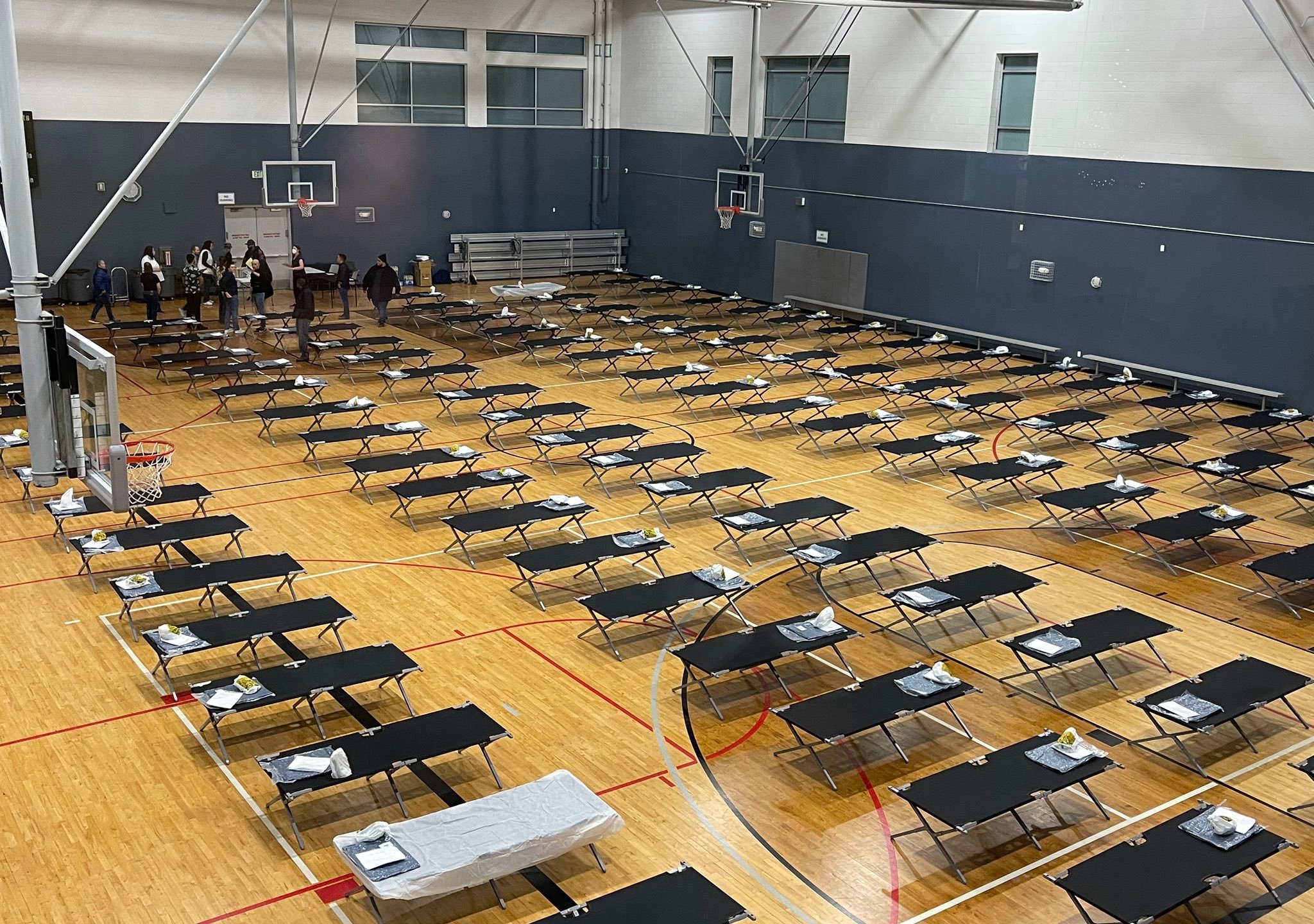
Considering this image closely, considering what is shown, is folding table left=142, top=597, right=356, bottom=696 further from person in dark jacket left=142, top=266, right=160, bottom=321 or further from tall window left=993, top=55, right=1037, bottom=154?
tall window left=993, top=55, right=1037, bottom=154

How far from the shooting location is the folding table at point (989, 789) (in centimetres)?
843

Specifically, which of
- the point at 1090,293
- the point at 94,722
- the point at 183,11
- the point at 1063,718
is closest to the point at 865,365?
the point at 1090,293

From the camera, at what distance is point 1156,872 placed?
780 centimetres

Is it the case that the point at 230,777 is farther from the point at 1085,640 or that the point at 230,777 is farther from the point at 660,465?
the point at 660,465

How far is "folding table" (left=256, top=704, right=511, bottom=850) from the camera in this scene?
28.1 ft

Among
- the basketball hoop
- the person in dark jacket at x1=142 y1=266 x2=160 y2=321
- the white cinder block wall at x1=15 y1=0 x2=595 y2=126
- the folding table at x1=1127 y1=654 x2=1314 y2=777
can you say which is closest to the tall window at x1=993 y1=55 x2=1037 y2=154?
the white cinder block wall at x1=15 y1=0 x2=595 y2=126

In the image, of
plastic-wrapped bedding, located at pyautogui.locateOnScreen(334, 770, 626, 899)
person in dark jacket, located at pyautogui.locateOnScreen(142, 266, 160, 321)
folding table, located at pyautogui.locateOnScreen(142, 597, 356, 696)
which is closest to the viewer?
plastic-wrapped bedding, located at pyautogui.locateOnScreen(334, 770, 626, 899)

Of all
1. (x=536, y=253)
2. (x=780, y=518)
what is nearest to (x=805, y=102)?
(x=536, y=253)

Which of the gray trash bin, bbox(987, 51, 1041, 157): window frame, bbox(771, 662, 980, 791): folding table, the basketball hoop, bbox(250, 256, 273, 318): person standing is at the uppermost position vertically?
bbox(987, 51, 1041, 157): window frame

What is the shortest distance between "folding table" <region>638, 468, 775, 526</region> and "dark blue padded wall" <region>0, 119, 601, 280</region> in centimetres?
1956

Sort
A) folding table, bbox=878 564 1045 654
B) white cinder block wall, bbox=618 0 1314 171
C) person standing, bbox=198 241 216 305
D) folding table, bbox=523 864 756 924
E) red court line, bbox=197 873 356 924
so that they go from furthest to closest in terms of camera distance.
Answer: person standing, bbox=198 241 216 305, white cinder block wall, bbox=618 0 1314 171, folding table, bbox=878 564 1045 654, red court line, bbox=197 873 356 924, folding table, bbox=523 864 756 924

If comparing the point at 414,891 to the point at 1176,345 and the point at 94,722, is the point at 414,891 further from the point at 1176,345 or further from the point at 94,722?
the point at 1176,345

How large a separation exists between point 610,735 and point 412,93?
2705 cm

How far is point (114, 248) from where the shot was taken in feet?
98.2
